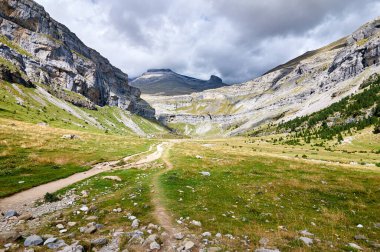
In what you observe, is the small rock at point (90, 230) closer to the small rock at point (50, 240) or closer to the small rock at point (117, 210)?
the small rock at point (50, 240)

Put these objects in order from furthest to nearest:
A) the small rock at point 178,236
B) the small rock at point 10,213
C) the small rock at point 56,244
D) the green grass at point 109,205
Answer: the small rock at point 10,213
the green grass at point 109,205
the small rock at point 178,236
the small rock at point 56,244

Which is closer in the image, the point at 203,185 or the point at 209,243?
the point at 209,243

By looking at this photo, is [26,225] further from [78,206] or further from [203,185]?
[203,185]

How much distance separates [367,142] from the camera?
9175 centimetres

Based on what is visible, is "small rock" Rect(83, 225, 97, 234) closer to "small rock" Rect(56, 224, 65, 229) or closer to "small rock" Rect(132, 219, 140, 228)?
"small rock" Rect(56, 224, 65, 229)

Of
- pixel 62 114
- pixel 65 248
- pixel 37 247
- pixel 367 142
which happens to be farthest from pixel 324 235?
pixel 62 114

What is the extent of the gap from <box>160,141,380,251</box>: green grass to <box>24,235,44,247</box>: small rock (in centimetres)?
721

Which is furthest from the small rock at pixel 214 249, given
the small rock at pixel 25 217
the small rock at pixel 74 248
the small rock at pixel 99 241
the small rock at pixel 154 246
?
the small rock at pixel 25 217

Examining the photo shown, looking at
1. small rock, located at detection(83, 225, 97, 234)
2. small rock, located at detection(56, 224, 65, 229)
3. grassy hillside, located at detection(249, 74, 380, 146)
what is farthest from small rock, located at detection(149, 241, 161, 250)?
grassy hillside, located at detection(249, 74, 380, 146)

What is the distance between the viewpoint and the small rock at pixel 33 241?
11.3m

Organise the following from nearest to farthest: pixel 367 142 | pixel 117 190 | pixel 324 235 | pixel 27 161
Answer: pixel 324 235 < pixel 117 190 < pixel 27 161 < pixel 367 142

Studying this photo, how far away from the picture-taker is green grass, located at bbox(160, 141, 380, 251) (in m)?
13.8

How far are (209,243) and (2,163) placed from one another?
27.5 m

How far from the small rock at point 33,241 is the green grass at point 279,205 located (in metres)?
7.21
